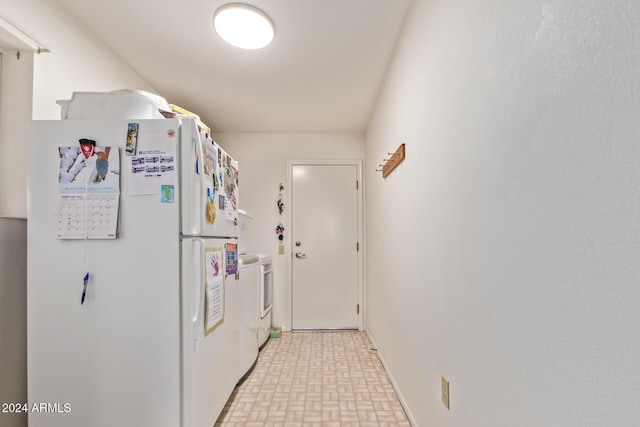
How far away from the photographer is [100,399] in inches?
56.6

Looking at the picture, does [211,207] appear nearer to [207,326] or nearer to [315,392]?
[207,326]

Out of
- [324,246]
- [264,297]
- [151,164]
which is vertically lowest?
[264,297]

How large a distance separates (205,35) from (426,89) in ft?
4.78

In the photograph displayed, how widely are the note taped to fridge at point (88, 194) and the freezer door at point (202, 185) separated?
305mm

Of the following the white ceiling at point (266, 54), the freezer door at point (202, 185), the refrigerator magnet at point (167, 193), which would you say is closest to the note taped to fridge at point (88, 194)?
the refrigerator magnet at point (167, 193)

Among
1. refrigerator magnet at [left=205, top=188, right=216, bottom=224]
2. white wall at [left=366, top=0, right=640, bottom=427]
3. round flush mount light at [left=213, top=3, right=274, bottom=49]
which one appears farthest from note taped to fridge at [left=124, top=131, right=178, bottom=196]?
white wall at [left=366, top=0, right=640, bottom=427]

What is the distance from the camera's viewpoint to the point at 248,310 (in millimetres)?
2566

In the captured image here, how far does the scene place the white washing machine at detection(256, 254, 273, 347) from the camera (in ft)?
10.2

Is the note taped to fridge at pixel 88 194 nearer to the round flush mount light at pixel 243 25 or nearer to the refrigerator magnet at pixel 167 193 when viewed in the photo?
the refrigerator magnet at pixel 167 193

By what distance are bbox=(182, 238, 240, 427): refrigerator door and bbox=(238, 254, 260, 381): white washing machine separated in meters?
0.31

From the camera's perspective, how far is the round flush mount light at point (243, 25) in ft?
6.04

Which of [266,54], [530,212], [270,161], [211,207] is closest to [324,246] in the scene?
[270,161]

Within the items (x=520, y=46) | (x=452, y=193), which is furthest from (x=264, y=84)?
(x=520, y=46)

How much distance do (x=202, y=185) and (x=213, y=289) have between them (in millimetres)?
542
